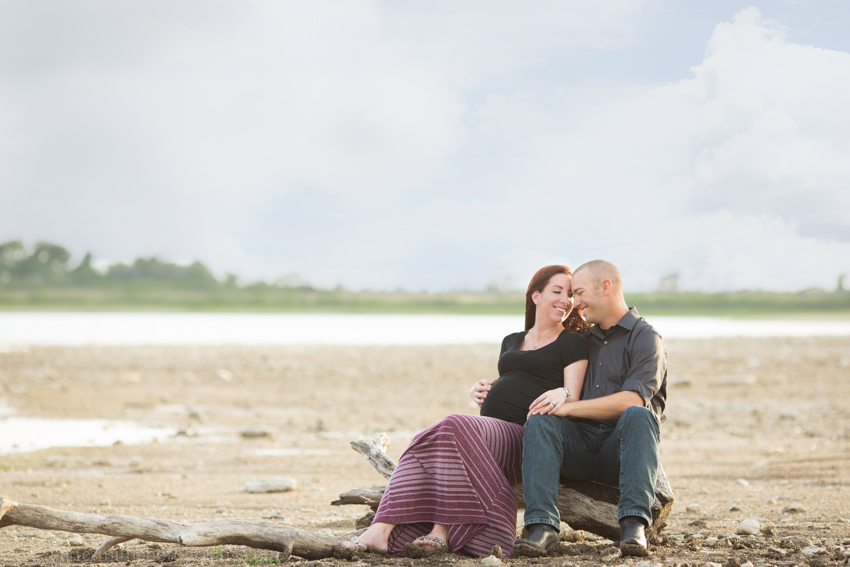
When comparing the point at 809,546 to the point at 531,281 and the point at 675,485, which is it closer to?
the point at 531,281

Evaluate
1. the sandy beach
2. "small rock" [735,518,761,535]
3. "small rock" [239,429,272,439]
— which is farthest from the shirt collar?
"small rock" [239,429,272,439]

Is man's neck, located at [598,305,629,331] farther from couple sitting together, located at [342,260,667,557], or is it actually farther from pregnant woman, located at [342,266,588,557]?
pregnant woman, located at [342,266,588,557]

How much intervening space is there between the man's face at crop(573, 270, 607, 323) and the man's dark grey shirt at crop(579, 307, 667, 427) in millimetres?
139

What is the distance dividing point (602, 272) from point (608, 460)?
1.29m

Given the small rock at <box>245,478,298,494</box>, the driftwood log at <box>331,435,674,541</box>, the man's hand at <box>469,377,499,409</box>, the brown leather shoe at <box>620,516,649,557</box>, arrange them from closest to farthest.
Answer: the brown leather shoe at <box>620,516,649,557</box>
the driftwood log at <box>331,435,674,541</box>
the man's hand at <box>469,377,499,409</box>
the small rock at <box>245,478,298,494</box>

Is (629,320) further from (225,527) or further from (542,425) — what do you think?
(225,527)

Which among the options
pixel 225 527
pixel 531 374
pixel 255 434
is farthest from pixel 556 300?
pixel 255 434

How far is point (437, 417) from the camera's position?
14.1 metres

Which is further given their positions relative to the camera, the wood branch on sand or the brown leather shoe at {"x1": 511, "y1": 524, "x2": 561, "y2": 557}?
the wood branch on sand

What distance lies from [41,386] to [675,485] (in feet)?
47.6

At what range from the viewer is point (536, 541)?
4734 mm

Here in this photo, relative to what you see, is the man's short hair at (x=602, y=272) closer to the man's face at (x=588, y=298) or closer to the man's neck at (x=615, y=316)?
the man's face at (x=588, y=298)

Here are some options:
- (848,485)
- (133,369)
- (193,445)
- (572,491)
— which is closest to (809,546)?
(572,491)

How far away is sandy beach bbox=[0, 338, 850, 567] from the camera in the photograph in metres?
5.67
